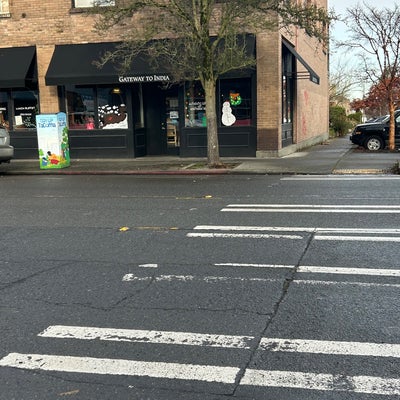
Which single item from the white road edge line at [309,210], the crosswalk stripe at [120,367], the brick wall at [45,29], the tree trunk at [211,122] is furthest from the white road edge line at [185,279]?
the brick wall at [45,29]

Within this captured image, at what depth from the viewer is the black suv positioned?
67.1ft

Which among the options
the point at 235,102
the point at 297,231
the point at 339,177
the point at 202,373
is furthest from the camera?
the point at 235,102

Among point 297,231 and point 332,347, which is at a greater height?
point 297,231

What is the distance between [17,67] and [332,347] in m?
17.6

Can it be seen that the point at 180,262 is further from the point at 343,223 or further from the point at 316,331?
the point at 343,223

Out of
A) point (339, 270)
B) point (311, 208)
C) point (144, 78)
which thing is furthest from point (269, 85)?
point (339, 270)

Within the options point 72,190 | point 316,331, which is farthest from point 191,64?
point 316,331

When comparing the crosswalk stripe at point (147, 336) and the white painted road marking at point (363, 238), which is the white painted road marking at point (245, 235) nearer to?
the white painted road marking at point (363, 238)

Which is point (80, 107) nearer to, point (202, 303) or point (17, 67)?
point (17, 67)

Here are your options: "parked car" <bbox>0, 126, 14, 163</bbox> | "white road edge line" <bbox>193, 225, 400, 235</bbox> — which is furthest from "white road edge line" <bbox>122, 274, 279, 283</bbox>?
"parked car" <bbox>0, 126, 14, 163</bbox>

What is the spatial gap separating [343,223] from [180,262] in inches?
118

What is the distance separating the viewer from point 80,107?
18891mm

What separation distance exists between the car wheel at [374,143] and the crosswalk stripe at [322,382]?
742 inches

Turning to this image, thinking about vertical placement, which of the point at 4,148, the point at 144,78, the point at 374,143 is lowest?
the point at 374,143
